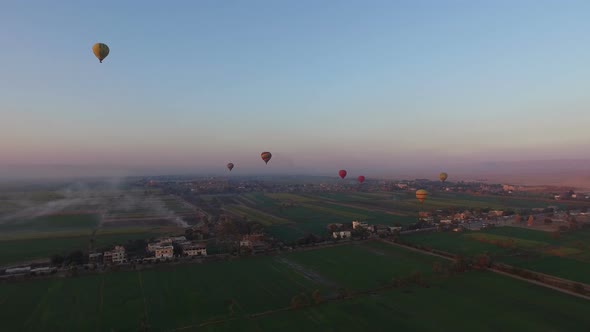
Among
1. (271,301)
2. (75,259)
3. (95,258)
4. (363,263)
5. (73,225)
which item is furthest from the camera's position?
(73,225)

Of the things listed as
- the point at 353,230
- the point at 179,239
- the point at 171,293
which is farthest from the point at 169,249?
the point at 353,230

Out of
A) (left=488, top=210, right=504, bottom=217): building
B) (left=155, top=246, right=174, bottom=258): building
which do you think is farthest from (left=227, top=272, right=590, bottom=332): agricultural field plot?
(left=488, top=210, right=504, bottom=217): building

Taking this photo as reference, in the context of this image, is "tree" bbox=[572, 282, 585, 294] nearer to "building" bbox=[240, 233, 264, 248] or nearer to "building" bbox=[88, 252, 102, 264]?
"building" bbox=[240, 233, 264, 248]

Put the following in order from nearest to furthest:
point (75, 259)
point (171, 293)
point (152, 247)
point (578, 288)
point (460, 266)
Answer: point (578, 288)
point (171, 293)
point (460, 266)
point (75, 259)
point (152, 247)

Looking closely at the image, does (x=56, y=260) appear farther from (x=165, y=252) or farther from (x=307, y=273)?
(x=307, y=273)

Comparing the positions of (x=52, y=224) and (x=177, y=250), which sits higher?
(x=52, y=224)

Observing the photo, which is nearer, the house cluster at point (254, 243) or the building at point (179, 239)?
the house cluster at point (254, 243)

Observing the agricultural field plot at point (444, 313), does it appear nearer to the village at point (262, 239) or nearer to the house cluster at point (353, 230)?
the village at point (262, 239)

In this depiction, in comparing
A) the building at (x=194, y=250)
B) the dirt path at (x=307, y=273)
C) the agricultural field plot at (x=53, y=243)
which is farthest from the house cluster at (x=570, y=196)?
the agricultural field plot at (x=53, y=243)
